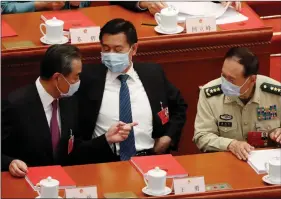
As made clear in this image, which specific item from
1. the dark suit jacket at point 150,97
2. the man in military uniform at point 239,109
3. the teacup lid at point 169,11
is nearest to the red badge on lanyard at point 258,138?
the man in military uniform at point 239,109

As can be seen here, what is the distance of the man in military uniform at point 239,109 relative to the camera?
5.07 metres

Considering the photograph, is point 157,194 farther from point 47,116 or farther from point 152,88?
point 152,88

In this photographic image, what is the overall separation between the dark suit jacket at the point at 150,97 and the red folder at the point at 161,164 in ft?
1.27

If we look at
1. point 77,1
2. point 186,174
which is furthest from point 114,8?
point 186,174

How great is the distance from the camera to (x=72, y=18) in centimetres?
590

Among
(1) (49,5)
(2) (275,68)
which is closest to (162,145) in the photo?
(1) (49,5)

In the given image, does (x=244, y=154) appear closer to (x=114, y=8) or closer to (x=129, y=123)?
(x=129, y=123)

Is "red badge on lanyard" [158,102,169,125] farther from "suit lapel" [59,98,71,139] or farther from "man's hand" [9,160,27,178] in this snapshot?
"man's hand" [9,160,27,178]

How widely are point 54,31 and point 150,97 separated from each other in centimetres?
66

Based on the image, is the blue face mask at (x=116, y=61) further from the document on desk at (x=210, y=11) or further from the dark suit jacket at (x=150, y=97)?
the document on desk at (x=210, y=11)

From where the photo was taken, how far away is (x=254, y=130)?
17.1 ft

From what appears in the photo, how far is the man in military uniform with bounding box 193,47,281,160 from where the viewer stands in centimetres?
507

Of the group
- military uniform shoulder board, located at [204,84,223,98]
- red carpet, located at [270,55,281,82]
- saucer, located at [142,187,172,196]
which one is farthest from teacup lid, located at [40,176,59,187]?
red carpet, located at [270,55,281,82]

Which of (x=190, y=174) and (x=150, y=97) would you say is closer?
(x=190, y=174)
